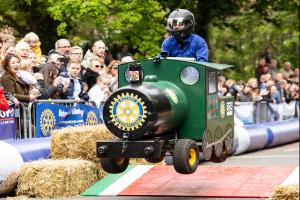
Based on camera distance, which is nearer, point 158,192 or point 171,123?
point 171,123

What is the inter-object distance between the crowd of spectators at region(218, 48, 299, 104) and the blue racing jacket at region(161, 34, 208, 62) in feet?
26.4

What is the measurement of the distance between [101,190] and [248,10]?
20.5m

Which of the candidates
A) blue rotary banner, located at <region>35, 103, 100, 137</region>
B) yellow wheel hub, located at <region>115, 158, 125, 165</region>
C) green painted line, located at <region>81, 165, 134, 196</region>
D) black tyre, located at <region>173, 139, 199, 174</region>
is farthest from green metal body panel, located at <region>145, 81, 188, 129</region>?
blue rotary banner, located at <region>35, 103, 100, 137</region>

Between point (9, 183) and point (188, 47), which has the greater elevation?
point (188, 47)

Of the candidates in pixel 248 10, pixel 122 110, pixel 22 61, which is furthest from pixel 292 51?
pixel 122 110

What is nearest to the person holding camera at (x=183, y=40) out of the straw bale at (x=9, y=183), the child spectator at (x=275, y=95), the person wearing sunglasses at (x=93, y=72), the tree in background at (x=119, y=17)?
the straw bale at (x=9, y=183)

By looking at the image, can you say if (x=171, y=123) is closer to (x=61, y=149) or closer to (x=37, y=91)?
(x=61, y=149)

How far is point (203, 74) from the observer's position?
11695 millimetres

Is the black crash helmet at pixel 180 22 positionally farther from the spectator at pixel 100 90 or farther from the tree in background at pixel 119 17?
the tree in background at pixel 119 17

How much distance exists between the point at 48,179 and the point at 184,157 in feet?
7.38

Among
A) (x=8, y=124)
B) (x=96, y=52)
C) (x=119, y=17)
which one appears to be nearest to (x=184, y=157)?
(x=8, y=124)

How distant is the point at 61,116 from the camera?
1495 cm

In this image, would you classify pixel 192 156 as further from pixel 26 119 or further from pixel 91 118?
pixel 91 118

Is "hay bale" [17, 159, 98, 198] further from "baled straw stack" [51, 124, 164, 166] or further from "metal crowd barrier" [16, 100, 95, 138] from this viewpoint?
"metal crowd barrier" [16, 100, 95, 138]
